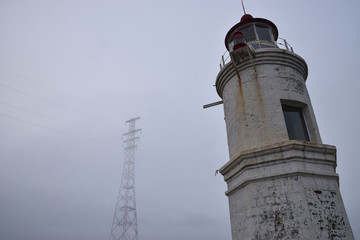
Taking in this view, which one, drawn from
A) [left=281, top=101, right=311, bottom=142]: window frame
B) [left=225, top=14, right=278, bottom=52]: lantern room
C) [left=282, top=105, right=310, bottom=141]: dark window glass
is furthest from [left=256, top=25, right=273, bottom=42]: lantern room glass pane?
[left=282, top=105, right=310, bottom=141]: dark window glass

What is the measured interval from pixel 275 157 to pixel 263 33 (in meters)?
7.28

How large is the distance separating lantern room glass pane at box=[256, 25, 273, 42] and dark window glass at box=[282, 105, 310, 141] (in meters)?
4.47

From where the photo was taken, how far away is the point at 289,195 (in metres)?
7.18

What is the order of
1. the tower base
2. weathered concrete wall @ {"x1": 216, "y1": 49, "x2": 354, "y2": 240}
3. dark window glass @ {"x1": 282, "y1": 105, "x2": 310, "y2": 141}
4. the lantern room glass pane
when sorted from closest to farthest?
the tower base → weathered concrete wall @ {"x1": 216, "y1": 49, "x2": 354, "y2": 240} → dark window glass @ {"x1": 282, "y1": 105, "x2": 310, "y2": 141} → the lantern room glass pane

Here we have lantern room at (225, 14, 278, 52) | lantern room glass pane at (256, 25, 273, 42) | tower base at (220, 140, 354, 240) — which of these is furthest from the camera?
lantern room glass pane at (256, 25, 273, 42)

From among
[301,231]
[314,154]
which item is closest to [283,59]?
[314,154]

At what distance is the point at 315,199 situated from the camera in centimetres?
713

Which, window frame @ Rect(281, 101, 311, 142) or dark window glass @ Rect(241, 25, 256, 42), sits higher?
dark window glass @ Rect(241, 25, 256, 42)

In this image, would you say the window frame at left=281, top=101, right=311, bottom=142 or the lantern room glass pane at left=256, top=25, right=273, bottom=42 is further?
the lantern room glass pane at left=256, top=25, right=273, bottom=42

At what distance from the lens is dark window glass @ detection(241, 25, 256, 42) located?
476 inches

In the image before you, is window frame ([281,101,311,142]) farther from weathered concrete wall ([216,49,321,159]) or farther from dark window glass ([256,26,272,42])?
dark window glass ([256,26,272,42])

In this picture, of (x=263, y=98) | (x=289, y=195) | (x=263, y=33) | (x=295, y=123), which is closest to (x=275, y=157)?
(x=289, y=195)

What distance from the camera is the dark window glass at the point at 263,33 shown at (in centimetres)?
1215

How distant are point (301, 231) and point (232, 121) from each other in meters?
4.39
